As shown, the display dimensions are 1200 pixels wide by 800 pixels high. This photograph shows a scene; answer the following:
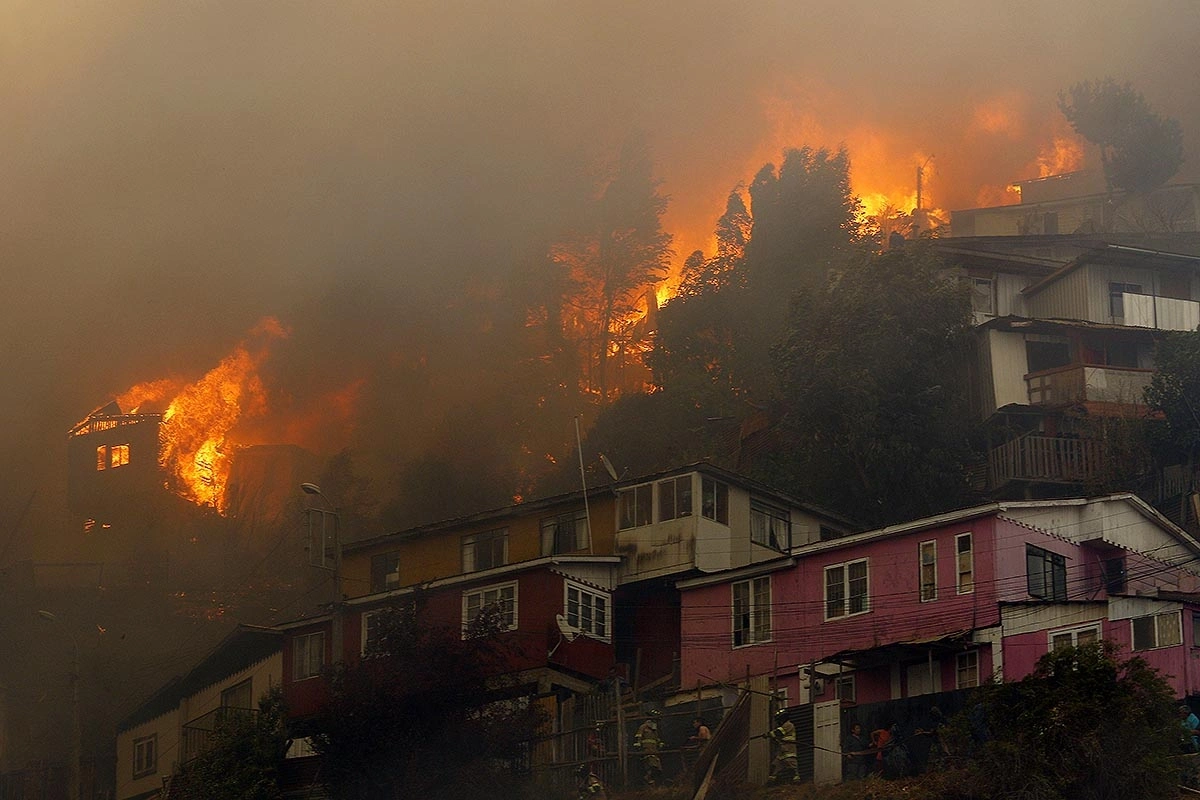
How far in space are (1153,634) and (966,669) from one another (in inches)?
172

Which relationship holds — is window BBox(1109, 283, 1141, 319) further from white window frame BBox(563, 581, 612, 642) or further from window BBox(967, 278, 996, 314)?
white window frame BBox(563, 581, 612, 642)

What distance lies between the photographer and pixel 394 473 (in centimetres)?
8694

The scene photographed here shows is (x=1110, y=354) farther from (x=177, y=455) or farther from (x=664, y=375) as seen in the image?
(x=177, y=455)

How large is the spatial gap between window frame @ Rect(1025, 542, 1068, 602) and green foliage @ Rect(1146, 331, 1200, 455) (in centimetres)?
1172

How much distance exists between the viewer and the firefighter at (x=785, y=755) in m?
34.6

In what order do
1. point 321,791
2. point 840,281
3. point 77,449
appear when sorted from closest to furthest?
1. point 321,791
2. point 840,281
3. point 77,449

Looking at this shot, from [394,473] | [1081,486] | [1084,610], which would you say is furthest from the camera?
[394,473]

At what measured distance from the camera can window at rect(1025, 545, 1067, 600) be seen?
3878 centimetres

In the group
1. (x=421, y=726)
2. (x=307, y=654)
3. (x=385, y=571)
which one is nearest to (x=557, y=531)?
(x=385, y=571)

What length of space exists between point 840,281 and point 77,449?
2256 inches

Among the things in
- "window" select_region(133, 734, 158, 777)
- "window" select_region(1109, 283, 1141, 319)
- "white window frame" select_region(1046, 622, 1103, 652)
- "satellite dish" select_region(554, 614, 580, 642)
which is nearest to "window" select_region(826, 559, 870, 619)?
"white window frame" select_region(1046, 622, 1103, 652)

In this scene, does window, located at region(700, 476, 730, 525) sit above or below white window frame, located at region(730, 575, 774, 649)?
above

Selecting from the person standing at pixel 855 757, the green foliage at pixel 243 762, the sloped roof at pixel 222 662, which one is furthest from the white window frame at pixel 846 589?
the sloped roof at pixel 222 662

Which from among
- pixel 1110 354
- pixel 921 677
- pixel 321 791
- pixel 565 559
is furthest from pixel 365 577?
pixel 1110 354
